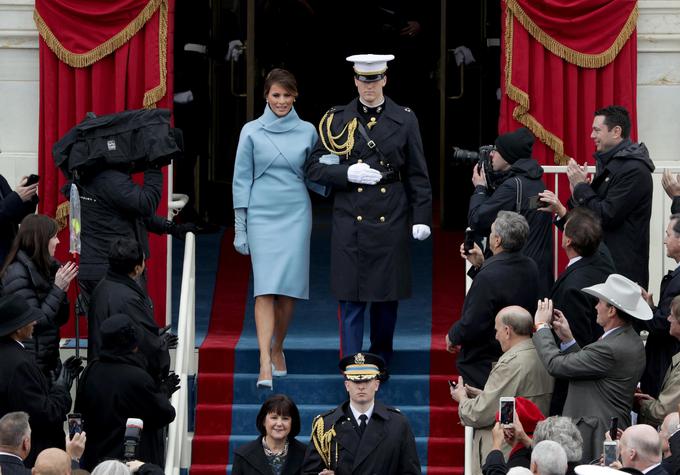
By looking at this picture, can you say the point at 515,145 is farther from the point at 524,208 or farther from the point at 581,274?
the point at 581,274

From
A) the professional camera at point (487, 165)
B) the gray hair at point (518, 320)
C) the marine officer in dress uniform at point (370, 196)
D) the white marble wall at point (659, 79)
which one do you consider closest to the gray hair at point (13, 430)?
the gray hair at point (518, 320)

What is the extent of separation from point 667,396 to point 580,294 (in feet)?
2.73

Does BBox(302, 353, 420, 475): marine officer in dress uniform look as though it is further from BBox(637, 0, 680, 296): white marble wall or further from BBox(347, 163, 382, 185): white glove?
BBox(637, 0, 680, 296): white marble wall

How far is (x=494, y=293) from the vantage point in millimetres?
9992

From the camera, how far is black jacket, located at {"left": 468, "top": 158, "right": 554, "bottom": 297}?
35.0 feet

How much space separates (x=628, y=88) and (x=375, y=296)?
2516mm

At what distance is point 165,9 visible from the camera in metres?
12.2

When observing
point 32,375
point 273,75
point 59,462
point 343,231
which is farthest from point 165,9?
point 59,462

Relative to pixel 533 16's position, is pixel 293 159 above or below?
below

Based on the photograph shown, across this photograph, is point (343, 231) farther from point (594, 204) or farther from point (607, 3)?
point (607, 3)

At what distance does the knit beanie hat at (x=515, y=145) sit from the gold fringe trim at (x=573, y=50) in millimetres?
1547

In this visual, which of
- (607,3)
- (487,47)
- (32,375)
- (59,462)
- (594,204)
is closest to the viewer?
(59,462)

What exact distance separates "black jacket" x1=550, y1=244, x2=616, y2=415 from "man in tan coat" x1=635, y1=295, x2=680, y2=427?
56 cm

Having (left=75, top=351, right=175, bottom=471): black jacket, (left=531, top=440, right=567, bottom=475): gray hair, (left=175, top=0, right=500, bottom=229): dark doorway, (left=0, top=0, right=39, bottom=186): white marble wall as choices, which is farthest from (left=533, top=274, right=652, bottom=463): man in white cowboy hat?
(left=175, top=0, right=500, bottom=229): dark doorway
